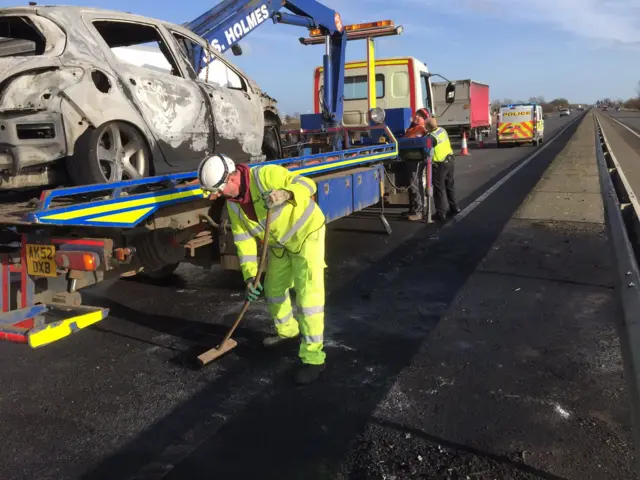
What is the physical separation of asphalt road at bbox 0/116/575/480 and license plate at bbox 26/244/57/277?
782mm

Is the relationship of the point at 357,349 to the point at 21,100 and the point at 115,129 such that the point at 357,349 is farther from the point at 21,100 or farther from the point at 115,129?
the point at 21,100

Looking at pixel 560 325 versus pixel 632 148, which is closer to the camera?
pixel 560 325

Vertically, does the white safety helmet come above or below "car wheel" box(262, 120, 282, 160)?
below

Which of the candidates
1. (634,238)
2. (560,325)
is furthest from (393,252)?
(634,238)

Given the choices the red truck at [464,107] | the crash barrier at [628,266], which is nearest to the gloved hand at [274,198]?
the crash barrier at [628,266]

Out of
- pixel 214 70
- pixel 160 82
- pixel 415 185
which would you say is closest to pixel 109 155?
pixel 160 82

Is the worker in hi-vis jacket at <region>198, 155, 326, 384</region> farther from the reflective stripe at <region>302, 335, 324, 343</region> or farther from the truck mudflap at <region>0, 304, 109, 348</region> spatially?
the truck mudflap at <region>0, 304, 109, 348</region>

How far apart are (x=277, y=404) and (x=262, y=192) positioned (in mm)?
1390

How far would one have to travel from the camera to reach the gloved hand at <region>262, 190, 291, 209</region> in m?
3.56

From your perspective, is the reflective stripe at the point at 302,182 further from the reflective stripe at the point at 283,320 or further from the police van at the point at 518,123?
the police van at the point at 518,123

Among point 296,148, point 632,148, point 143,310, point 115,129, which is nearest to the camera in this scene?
point 115,129

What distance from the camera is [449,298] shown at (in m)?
5.38

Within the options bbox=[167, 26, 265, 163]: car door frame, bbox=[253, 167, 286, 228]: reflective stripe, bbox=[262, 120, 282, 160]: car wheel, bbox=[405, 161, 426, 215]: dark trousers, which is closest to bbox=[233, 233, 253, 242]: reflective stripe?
bbox=[253, 167, 286, 228]: reflective stripe

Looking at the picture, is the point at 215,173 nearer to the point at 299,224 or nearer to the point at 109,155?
the point at 299,224
